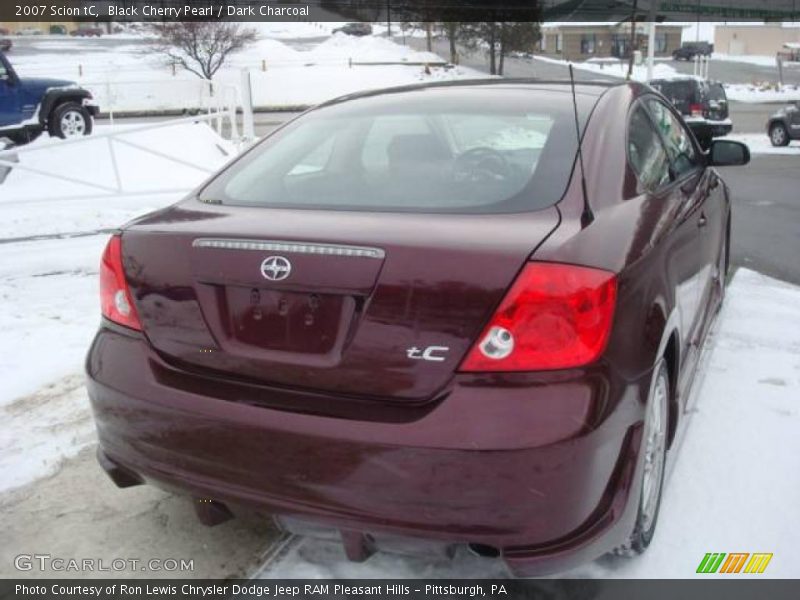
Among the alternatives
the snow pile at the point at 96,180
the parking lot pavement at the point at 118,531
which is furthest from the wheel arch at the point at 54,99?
Answer: the parking lot pavement at the point at 118,531

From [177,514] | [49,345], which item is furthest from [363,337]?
[49,345]

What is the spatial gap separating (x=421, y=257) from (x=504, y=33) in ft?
132

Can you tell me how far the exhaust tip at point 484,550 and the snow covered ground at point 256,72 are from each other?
25.7 meters

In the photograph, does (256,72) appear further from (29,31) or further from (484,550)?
(29,31)

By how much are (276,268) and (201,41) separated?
117 feet

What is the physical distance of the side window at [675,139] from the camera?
3.45 meters

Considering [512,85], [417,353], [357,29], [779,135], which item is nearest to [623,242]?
[417,353]

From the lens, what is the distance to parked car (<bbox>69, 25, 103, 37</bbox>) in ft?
228

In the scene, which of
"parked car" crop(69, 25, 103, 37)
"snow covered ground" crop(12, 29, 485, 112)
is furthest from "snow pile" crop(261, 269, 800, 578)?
"parked car" crop(69, 25, 103, 37)

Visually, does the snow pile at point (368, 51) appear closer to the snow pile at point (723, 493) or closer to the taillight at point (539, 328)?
the snow pile at point (723, 493)

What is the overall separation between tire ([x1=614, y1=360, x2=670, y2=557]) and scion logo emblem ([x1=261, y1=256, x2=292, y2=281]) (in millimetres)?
1110

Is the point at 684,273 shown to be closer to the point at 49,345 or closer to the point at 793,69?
the point at 49,345

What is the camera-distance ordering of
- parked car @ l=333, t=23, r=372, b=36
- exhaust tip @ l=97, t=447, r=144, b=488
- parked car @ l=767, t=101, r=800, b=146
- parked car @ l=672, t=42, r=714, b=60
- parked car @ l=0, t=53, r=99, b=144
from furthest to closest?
parked car @ l=333, t=23, r=372, b=36
parked car @ l=672, t=42, r=714, b=60
parked car @ l=767, t=101, r=800, b=146
parked car @ l=0, t=53, r=99, b=144
exhaust tip @ l=97, t=447, r=144, b=488

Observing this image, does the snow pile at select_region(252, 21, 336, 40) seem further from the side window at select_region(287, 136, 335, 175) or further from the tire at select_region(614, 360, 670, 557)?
the tire at select_region(614, 360, 670, 557)
